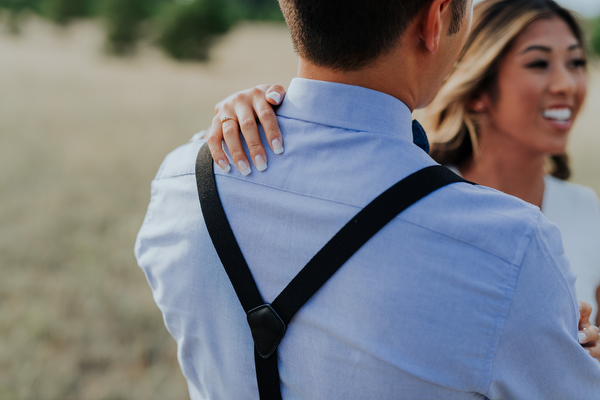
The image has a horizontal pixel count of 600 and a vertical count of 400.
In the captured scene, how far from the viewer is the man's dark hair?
1161 mm

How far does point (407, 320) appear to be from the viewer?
3.48 feet

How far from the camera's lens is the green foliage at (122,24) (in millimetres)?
32594

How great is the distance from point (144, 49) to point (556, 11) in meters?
34.5

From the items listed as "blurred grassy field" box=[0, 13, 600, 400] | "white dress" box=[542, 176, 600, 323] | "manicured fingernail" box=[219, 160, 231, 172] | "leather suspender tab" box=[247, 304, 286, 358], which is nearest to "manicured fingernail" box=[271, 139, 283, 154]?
"manicured fingernail" box=[219, 160, 231, 172]

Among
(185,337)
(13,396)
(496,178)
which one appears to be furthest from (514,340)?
(13,396)

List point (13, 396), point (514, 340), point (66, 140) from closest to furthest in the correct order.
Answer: point (514, 340), point (13, 396), point (66, 140)

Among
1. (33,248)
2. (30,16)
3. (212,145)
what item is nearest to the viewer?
(212,145)

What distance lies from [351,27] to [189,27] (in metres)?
34.8

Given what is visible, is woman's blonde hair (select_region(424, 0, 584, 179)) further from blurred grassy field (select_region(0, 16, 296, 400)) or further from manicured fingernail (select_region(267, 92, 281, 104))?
blurred grassy field (select_region(0, 16, 296, 400))

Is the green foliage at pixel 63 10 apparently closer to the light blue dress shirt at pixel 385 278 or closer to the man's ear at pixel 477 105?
the man's ear at pixel 477 105

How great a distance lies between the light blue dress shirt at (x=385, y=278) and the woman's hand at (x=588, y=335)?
12cm

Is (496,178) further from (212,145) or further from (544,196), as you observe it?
(212,145)

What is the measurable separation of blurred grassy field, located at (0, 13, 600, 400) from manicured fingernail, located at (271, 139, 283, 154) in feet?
9.58

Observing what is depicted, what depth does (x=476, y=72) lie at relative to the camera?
2715mm
